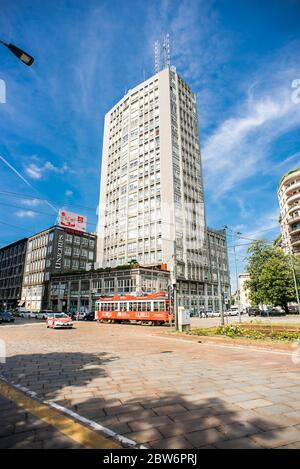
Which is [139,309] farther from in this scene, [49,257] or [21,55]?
[49,257]

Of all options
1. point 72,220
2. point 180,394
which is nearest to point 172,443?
point 180,394

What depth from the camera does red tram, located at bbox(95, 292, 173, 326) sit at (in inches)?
1179

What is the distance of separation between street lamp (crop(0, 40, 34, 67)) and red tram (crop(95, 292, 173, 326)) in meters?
25.0

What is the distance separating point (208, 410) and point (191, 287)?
185ft

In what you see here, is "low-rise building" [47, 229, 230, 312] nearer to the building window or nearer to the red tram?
the building window

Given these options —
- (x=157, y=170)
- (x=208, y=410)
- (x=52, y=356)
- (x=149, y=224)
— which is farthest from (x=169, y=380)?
(x=157, y=170)

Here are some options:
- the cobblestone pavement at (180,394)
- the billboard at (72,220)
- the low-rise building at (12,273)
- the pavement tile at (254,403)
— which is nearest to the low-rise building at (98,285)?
the billboard at (72,220)

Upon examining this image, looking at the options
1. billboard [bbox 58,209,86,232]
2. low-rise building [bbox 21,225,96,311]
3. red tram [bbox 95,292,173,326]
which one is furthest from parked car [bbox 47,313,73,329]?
low-rise building [bbox 21,225,96,311]

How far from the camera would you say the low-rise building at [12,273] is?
7988 centimetres

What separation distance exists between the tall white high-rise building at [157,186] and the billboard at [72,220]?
20.6 ft

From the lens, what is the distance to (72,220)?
6347 cm

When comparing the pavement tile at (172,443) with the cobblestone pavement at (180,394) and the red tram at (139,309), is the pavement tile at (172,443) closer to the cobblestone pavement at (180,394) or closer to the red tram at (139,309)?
the cobblestone pavement at (180,394)

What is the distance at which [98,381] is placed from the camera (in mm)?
6293
